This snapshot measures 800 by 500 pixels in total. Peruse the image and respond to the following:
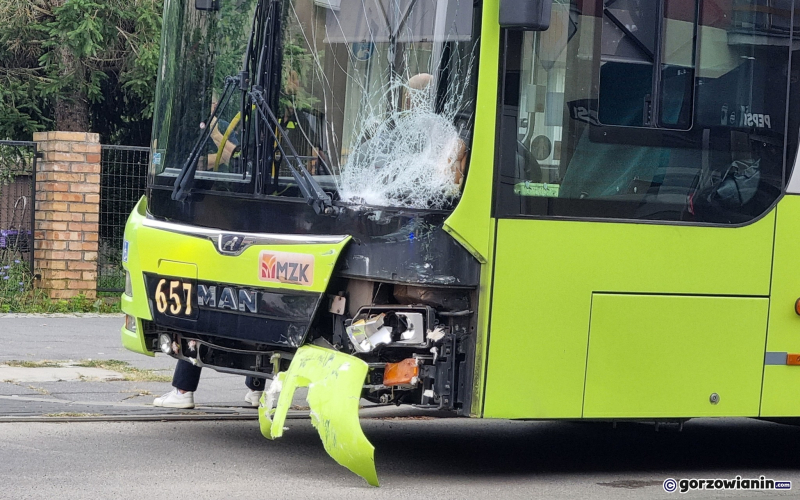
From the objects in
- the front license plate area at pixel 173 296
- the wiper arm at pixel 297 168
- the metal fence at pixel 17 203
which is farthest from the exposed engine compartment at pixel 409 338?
the metal fence at pixel 17 203

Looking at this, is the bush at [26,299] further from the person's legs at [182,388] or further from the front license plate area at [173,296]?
the front license plate area at [173,296]

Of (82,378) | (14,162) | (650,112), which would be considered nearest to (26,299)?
(14,162)

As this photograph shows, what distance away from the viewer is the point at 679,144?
6.40 meters

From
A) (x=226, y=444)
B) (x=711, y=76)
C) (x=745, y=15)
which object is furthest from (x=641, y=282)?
(x=226, y=444)

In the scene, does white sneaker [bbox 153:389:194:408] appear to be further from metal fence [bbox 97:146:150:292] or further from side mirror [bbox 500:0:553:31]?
metal fence [bbox 97:146:150:292]

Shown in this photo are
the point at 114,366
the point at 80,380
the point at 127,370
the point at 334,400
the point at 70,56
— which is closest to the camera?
Answer: the point at 334,400

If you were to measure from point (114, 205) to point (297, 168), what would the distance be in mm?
8381

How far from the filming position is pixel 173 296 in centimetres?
681

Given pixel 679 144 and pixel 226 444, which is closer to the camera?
pixel 679 144

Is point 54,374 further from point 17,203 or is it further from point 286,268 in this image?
point 17,203

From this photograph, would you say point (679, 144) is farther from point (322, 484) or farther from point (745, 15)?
point (322, 484)

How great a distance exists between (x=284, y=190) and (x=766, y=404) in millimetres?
2879

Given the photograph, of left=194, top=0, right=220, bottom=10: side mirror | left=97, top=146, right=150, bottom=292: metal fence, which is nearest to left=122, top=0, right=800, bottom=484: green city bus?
left=194, top=0, right=220, bottom=10: side mirror

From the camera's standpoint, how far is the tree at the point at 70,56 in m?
16.4
